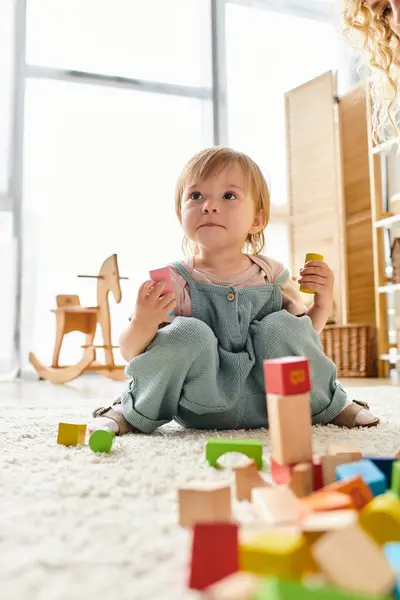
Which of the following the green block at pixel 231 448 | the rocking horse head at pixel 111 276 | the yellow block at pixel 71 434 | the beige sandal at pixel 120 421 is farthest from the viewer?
the rocking horse head at pixel 111 276

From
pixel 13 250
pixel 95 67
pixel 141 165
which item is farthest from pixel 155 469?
pixel 95 67

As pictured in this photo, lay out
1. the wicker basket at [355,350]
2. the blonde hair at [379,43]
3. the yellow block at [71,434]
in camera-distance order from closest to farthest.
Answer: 1. the yellow block at [71,434]
2. the blonde hair at [379,43]
3. the wicker basket at [355,350]

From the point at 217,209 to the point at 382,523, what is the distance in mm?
678

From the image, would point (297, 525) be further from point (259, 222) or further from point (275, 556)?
point (259, 222)

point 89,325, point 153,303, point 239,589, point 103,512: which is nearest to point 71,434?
point 153,303

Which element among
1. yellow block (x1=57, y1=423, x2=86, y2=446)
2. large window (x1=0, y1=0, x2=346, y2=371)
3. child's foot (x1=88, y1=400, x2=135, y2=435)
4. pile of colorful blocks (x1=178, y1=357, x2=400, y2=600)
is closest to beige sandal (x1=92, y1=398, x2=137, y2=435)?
child's foot (x1=88, y1=400, x2=135, y2=435)

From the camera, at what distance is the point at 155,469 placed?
0.60 meters

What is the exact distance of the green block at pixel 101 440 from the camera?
28.1 inches

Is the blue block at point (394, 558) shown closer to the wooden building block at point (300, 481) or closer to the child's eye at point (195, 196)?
the wooden building block at point (300, 481)

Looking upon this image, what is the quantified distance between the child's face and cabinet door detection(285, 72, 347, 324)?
1.85 meters

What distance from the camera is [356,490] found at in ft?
1.38

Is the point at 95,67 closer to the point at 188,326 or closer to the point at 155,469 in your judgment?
the point at 188,326

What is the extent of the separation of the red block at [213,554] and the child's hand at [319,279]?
27.7 inches

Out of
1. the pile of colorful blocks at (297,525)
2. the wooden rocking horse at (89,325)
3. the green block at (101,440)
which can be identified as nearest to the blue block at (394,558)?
the pile of colorful blocks at (297,525)
